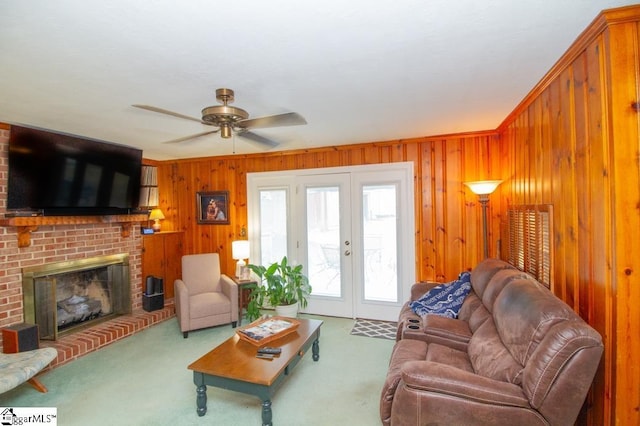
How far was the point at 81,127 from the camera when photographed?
3.21m

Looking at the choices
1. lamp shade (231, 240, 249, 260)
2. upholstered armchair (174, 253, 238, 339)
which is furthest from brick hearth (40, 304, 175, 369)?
lamp shade (231, 240, 249, 260)

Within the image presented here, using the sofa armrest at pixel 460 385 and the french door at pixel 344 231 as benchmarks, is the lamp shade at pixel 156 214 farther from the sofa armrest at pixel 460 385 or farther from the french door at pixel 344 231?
the sofa armrest at pixel 460 385

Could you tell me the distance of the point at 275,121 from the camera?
2088mm

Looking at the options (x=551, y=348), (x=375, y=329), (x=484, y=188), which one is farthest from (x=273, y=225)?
(x=551, y=348)

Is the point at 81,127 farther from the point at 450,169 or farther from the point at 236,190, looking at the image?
the point at 450,169

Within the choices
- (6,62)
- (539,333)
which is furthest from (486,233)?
(6,62)

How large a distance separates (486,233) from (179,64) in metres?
3.35

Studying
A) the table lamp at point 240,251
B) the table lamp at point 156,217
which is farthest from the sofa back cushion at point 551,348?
the table lamp at point 156,217

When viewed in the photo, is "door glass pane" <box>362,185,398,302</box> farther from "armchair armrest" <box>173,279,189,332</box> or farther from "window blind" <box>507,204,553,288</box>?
"armchair armrest" <box>173,279,189,332</box>

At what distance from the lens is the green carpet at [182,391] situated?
225cm

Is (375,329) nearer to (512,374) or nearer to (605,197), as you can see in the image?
(512,374)

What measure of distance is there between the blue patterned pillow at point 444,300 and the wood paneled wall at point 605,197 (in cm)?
96

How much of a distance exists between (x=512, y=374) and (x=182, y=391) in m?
2.42

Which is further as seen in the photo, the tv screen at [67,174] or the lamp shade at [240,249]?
the lamp shade at [240,249]
